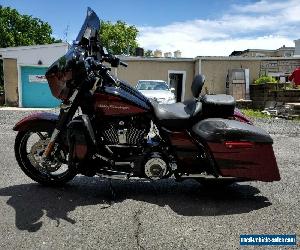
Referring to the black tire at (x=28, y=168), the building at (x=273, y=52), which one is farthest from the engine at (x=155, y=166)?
the building at (x=273, y=52)

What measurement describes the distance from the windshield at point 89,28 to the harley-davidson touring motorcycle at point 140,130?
0.04ft

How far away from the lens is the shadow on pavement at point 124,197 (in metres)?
3.67

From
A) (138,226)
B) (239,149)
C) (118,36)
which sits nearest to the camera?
(138,226)

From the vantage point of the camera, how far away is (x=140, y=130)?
13.2ft

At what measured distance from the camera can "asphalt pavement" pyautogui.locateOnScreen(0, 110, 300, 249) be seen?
3066 millimetres

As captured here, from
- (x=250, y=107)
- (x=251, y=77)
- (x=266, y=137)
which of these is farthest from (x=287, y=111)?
(x=266, y=137)

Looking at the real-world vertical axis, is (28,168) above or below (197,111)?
below

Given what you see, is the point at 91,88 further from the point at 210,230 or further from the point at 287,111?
the point at 287,111

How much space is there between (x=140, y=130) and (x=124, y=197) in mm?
811

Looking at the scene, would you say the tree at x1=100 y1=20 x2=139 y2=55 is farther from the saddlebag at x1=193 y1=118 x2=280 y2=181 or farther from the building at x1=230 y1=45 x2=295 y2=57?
the saddlebag at x1=193 y1=118 x2=280 y2=181

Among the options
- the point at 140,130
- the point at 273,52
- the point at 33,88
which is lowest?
the point at 140,130

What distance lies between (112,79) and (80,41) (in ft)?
1.89

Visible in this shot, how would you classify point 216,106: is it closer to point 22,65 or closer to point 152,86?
point 152,86

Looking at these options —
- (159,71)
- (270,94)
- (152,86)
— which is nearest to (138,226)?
(152,86)
